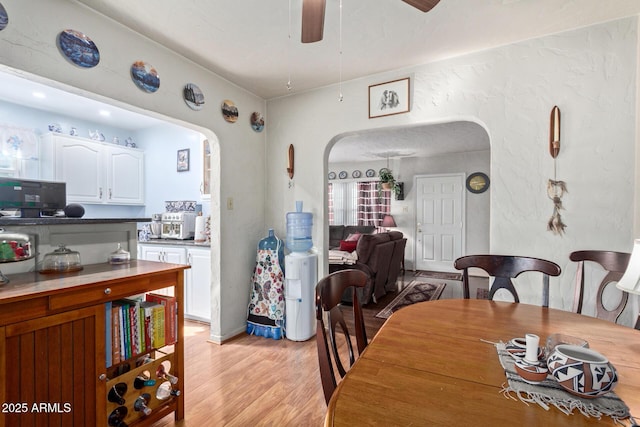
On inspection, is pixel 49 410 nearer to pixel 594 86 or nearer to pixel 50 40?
pixel 50 40

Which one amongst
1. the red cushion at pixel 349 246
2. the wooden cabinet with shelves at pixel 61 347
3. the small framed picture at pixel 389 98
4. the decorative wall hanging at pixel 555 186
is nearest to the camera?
the wooden cabinet with shelves at pixel 61 347

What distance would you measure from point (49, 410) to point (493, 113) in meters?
3.12

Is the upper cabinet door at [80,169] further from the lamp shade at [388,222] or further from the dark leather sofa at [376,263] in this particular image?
the lamp shade at [388,222]

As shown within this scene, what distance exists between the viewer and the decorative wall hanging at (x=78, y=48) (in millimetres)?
1771

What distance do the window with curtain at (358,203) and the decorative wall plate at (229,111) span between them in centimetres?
449

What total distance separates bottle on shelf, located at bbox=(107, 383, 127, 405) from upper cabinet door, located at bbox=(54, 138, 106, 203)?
3.21 m

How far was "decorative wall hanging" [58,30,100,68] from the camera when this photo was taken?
69.7 inches

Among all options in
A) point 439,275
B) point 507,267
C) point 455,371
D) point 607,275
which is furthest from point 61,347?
point 439,275

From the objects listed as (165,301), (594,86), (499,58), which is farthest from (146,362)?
(594,86)

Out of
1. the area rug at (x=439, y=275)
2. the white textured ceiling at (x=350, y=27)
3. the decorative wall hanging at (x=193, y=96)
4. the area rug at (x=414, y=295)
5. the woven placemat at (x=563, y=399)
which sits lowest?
the area rug at (x=439, y=275)

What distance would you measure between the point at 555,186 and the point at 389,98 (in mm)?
1454

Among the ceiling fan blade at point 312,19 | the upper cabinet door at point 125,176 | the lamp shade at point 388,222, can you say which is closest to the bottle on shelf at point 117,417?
the ceiling fan blade at point 312,19

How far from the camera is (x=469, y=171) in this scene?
6238mm

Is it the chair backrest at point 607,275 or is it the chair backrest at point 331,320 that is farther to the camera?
the chair backrest at point 607,275
